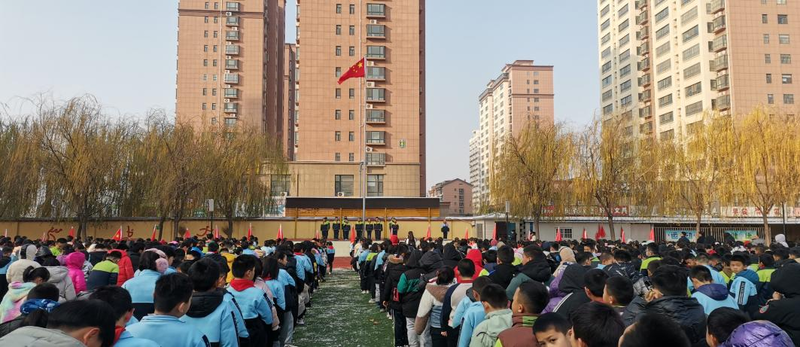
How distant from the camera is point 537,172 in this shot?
28.0m

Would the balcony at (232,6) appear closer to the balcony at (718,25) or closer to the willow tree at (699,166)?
the balcony at (718,25)

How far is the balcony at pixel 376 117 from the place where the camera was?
46.1 meters

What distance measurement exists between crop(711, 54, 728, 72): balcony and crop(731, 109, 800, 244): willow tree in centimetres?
2994

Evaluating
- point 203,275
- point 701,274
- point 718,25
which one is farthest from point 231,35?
point 701,274

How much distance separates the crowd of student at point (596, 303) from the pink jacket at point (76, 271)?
461 cm

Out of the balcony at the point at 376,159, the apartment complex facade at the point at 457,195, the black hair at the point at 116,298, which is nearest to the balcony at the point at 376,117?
the balcony at the point at 376,159

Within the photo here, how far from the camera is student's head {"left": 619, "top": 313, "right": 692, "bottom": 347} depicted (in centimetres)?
236

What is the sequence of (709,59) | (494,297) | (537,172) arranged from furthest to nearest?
(709,59) → (537,172) → (494,297)

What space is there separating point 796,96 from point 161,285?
2445 inches

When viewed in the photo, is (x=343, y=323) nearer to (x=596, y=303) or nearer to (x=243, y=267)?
(x=243, y=267)

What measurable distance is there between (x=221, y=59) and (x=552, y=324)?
74.1 m

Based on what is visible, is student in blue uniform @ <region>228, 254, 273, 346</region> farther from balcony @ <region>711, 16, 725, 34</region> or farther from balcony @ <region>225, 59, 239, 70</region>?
balcony @ <region>225, 59, 239, 70</region>

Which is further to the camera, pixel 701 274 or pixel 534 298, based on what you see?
pixel 701 274

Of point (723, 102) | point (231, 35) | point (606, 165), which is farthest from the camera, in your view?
point (231, 35)
